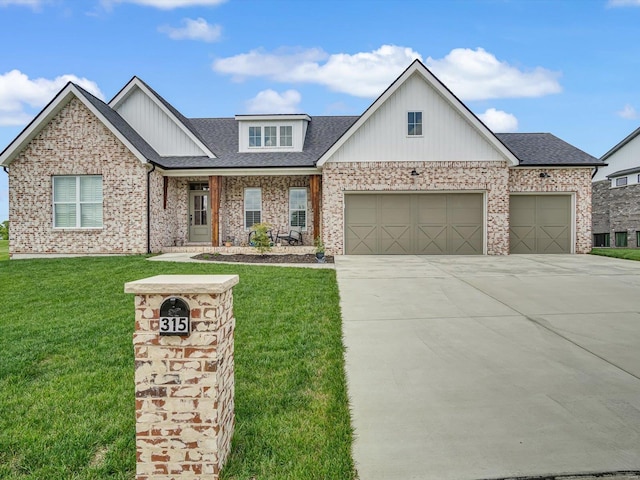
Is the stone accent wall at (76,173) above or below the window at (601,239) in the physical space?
above

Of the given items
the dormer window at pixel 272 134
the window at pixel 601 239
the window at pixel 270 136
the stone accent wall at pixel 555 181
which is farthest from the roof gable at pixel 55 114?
the window at pixel 601 239

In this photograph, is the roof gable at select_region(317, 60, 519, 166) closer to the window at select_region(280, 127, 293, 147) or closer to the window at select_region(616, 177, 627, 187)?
the window at select_region(280, 127, 293, 147)

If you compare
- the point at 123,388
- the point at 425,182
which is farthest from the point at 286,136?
the point at 123,388

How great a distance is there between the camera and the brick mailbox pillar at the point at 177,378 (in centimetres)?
248

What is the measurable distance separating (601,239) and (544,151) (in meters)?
13.5

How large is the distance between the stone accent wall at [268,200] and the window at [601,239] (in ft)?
65.3

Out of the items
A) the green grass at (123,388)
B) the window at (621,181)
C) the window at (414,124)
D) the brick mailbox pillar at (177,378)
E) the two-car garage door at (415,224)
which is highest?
the window at (414,124)

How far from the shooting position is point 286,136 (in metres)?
18.7

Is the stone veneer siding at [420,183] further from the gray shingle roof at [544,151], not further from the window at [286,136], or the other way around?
the window at [286,136]

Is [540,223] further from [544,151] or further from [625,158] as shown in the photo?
→ [625,158]

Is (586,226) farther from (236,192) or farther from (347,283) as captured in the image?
(236,192)

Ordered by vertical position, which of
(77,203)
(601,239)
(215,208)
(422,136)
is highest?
(422,136)

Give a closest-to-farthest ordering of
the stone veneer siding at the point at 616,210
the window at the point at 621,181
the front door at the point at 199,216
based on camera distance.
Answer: the front door at the point at 199,216 → the stone veneer siding at the point at 616,210 → the window at the point at 621,181

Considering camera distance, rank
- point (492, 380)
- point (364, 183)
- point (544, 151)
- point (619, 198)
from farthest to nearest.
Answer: point (619, 198), point (544, 151), point (364, 183), point (492, 380)
